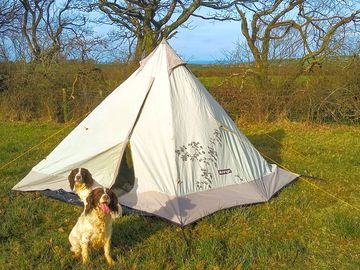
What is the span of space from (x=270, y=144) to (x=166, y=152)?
5310 millimetres

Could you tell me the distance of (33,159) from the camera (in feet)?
27.6

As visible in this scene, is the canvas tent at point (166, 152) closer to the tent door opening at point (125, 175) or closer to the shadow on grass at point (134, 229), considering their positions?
the tent door opening at point (125, 175)

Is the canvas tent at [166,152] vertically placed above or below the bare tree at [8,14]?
below

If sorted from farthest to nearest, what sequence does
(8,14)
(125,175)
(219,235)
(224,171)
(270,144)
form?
(8,14) < (270,144) < (125,175) < (224,171) < (219,235)

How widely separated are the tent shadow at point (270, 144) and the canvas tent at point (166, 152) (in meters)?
2.53

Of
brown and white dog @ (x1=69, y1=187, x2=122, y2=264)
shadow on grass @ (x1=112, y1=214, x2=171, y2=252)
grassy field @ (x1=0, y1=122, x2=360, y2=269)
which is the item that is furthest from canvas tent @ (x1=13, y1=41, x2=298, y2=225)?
brown and white dog @ (x1=69, y1=187, x2=122, y2=264)

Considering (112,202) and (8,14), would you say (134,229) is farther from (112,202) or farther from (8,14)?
(8,14)

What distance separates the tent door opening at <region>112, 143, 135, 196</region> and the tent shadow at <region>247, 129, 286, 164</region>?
3314 millimetres

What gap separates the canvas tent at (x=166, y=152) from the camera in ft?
17.5

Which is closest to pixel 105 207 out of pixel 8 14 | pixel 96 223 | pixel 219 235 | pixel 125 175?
pixel 96 223

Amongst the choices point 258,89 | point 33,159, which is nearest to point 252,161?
point 33,159

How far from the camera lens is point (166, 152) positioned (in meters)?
5.44

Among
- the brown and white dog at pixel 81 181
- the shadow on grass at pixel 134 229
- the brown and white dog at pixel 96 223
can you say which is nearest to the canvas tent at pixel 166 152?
the shadow on grass at pixel 134 229

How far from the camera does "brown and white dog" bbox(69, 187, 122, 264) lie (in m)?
3.74
